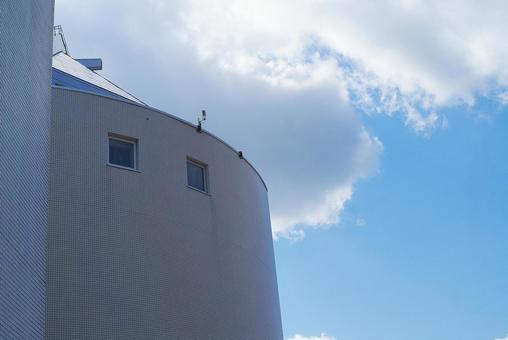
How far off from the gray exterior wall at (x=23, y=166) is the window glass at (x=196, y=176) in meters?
5.53

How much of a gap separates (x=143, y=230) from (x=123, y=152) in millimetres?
2157

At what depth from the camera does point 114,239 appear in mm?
16641

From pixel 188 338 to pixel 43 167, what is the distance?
5616mm

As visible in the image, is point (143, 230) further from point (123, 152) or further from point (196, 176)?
point (196, 176)

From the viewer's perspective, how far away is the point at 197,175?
19391 mm

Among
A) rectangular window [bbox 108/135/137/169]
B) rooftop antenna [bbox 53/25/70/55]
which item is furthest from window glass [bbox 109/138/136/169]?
rooftop antenna [bbox 53/25/70/55]

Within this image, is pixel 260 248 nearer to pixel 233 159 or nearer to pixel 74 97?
pixel 233 159

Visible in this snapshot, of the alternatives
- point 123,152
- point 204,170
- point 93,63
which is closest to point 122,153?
point 123,152

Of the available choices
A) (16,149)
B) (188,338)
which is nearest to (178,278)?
(188,338)

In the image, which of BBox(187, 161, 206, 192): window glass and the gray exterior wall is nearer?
the gray exterior wall

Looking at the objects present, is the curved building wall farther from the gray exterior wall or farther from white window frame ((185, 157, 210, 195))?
the gray exterior wall

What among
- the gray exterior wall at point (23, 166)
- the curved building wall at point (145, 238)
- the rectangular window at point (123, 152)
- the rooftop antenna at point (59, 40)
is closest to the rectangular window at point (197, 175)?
the curved building wall at point (145, 238)

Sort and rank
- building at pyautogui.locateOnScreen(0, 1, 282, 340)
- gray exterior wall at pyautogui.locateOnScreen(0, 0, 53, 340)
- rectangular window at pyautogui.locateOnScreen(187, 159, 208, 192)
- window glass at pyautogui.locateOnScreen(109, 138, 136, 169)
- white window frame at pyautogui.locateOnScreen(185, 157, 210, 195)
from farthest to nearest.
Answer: rectangular window at pyautogui.locateOnScreen(187, 159, 208, 192) < white window frame at pyautogui.locateOnScreen(185, 157, 210, 195) < window glass at pyautogui.locateOnScreen(109, 138, 136, 169) < building at pyautogui.locateOnScreen(0, 1, 282, 340) < gray exterior wall at pyautogui.locateOnScreen(0, 0, 53, 340)

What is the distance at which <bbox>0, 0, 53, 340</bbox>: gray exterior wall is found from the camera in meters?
10.5
